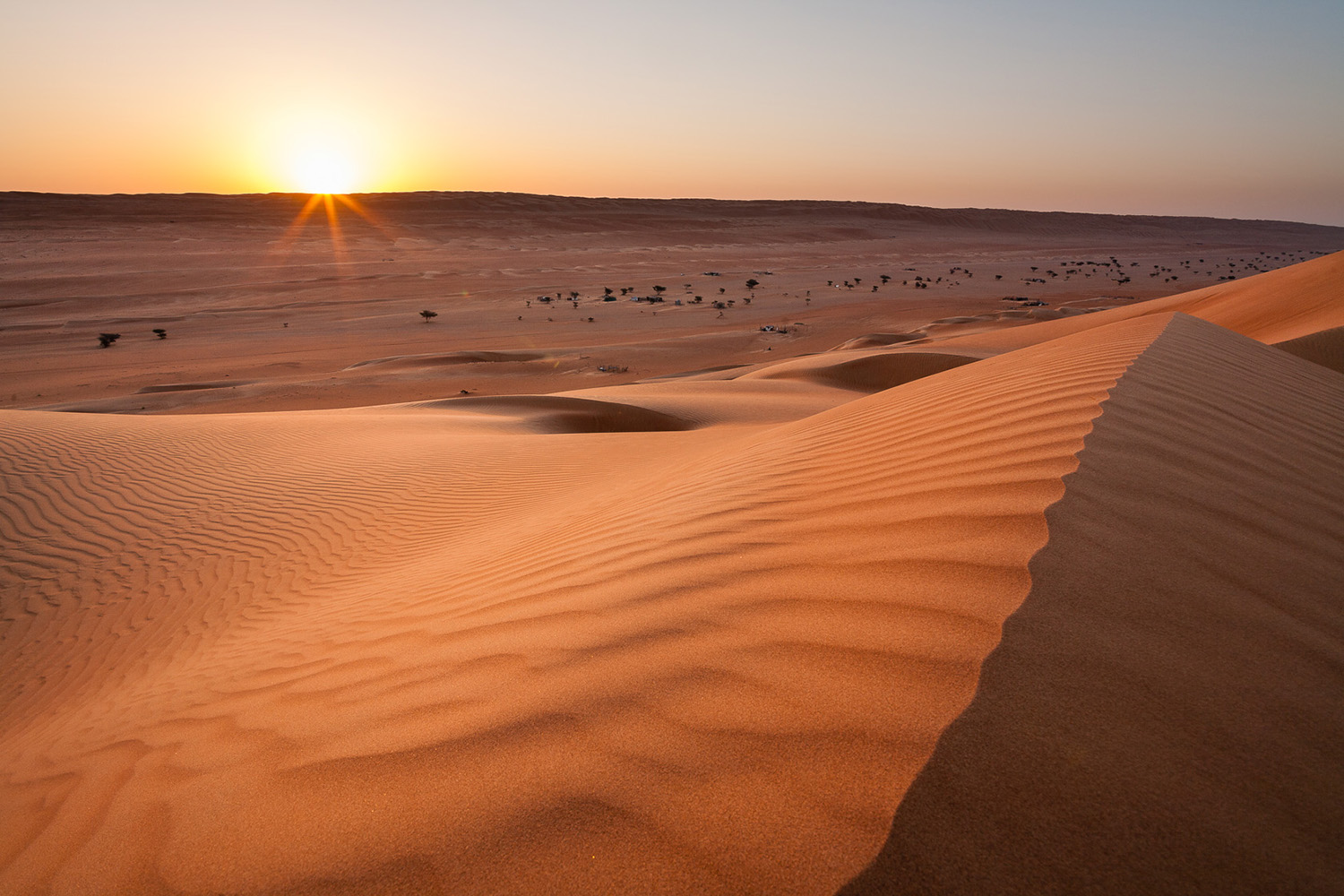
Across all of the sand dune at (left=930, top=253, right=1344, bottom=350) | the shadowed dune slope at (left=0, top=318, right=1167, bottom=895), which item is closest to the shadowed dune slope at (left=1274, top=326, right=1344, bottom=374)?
the sand dune at (left=930, top=253, right=1344, bottom=350)

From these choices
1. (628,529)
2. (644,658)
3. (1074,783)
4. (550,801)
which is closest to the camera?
(1074,783)

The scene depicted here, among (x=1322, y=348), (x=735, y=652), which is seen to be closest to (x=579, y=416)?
(x=1322, y=348)

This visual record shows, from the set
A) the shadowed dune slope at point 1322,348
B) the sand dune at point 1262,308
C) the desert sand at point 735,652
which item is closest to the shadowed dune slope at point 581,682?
the desert sand at point 735,652

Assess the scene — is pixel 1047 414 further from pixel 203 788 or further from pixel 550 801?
pixel 203 788

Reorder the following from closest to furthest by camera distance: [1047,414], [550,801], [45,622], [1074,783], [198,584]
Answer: [1074,783] < [550,801] < [1047,414] < [45,622] < [198,584]

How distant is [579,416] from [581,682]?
31.1ft

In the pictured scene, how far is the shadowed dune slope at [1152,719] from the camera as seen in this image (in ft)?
3.72

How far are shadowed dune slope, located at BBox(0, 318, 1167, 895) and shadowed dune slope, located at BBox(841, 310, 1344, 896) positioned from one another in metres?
0.09

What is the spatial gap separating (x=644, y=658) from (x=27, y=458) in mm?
8266

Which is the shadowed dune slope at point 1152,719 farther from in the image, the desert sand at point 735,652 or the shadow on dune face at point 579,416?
the shadow on dune face at point 579,416

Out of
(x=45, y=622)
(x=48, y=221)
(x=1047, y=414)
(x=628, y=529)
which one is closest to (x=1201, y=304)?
(x=1047, y=414)

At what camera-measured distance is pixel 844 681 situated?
160cm

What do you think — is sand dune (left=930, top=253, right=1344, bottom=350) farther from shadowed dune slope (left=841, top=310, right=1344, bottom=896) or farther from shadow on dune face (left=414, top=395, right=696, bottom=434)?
shadow on dune face (left=414, top=395, right=696, bottom=434)

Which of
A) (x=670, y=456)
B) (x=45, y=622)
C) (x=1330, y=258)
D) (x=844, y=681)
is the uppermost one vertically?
(x=1330, y=258)
